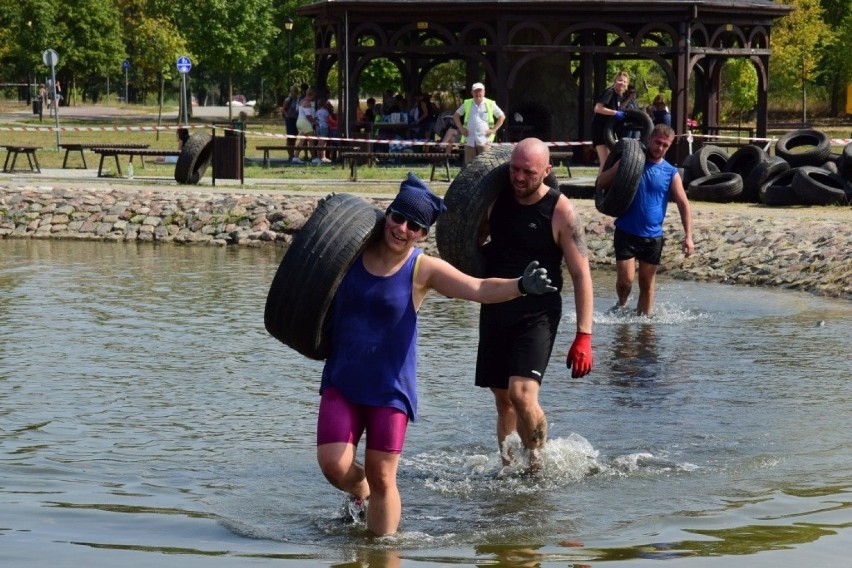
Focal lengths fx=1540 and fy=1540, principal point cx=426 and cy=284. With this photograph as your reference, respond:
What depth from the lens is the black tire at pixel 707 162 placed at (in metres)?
24.0

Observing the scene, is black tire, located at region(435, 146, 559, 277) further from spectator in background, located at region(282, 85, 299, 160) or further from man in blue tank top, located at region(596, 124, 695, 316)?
spectator in background, located at region(282, 85, 299, 160)

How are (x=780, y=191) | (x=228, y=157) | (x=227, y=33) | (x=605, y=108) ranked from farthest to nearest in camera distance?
(x=227, y=33) < (x=228, y=157) < (x=780, y=191) < (x=605, y=108)

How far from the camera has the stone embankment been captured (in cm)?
1759

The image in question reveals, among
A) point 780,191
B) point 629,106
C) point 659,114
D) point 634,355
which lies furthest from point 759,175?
point 634,355

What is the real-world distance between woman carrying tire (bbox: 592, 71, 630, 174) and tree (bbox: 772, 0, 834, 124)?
3267 cm

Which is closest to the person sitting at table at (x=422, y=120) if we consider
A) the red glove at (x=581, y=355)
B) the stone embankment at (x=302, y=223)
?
the stone embankment at (x=302, y=223)

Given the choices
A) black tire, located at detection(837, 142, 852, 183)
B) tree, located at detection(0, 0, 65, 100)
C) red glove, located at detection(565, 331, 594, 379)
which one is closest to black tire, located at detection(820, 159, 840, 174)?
black tire, located at detection(837, 142, 852, 183)

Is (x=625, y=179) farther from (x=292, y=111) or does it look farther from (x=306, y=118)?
(x=292, y=111)

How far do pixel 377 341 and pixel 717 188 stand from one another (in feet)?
55.5

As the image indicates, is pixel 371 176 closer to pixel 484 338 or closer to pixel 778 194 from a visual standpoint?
pixel 778 194

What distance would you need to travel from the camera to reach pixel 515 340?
8.16 m

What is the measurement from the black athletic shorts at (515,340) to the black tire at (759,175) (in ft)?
50.0

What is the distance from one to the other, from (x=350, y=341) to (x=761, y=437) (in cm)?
359

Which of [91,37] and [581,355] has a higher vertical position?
[91,37]
